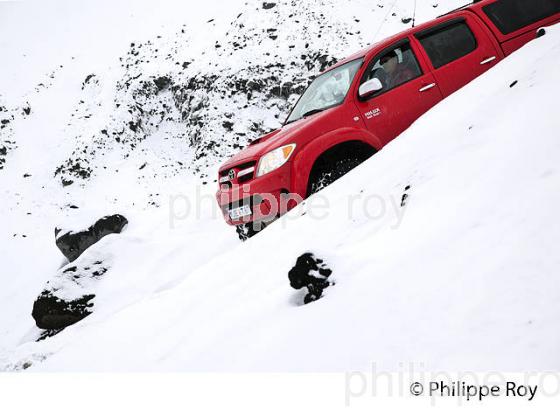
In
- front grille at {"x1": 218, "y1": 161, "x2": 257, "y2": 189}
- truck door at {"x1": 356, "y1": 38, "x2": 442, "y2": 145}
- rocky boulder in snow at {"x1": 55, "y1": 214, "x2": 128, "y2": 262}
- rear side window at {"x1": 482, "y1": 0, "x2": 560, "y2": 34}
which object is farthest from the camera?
rocky boulder in snow at {"x1": 55, "y1": 214, "x2": 128, "y2": 262}

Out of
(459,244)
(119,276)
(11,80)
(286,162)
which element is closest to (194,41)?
(11,80)

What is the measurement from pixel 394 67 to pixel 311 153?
1684mm

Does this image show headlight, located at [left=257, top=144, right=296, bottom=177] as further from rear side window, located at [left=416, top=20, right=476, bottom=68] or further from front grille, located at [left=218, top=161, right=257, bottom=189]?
rear side window, located at [left=416, top=20, right=476, bottom=68]

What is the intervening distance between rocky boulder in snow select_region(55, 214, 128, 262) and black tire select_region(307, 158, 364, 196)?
6.85 m

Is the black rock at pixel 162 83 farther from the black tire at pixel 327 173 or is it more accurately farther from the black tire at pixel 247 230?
the black tire at pixel 327 173

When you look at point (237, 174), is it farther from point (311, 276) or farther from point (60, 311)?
point (60, 311)

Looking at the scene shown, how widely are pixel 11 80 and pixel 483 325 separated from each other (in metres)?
26.2

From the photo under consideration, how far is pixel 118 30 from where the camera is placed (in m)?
23.3

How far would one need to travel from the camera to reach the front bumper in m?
4.57

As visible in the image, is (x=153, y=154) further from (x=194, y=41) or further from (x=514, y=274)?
(x=514, y=274)

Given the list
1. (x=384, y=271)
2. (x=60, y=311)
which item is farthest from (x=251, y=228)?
(x=60, y=311)

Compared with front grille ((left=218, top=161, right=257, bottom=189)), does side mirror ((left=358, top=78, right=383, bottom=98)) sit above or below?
above

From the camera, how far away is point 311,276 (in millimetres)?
2336

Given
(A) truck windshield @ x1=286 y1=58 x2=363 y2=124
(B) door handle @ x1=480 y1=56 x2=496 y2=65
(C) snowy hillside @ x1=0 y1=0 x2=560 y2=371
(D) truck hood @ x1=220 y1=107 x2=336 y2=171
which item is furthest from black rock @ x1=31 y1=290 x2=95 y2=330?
(B) door handle @ x1=480 y1=56 x2=496 y2=65
